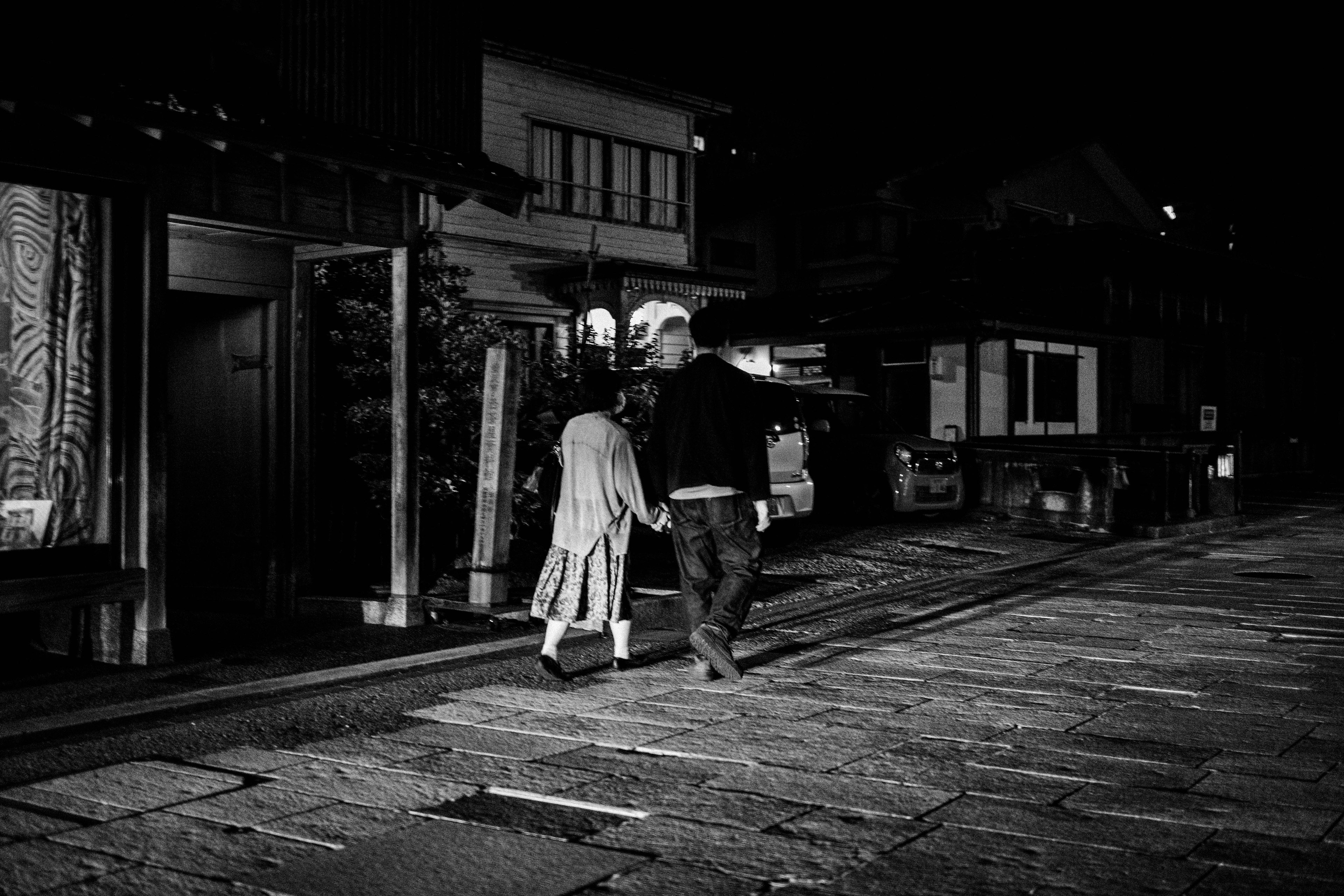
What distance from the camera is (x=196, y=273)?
→ 9336 millimetres

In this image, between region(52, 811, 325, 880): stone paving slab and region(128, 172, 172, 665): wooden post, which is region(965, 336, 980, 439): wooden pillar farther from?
region(52, 811, 325, 880): stone paving slab

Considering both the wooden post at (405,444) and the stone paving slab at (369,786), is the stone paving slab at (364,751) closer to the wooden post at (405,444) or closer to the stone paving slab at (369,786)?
the stone paving slab at (369,786)

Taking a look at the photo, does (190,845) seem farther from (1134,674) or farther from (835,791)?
(1134,674)

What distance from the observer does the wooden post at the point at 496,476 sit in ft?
31.7

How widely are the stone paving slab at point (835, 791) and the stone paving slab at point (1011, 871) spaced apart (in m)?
0.39

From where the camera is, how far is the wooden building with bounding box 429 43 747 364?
22672 mm

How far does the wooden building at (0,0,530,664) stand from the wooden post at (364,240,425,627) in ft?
0.06

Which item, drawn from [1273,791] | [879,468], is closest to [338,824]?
[1273,791]

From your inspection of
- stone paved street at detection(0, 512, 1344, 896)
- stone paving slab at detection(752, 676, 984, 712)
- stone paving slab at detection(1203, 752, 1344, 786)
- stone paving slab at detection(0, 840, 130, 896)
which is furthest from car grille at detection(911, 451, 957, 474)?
stone paving slab at detection(0, 840, 130, 896)

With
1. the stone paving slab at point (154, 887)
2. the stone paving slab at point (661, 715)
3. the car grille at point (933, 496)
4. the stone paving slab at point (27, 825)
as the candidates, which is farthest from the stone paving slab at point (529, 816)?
the car grille at point (933, 496)

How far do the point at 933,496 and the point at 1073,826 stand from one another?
1361 centimetres

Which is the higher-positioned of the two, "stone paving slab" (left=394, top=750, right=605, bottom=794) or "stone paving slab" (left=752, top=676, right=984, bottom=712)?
"stone paving slab" (left=752, top=676, right=984, bottom=712)

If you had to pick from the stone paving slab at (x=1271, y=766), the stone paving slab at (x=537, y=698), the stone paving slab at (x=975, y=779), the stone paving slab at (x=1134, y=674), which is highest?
the stone paving slab at (x=1134, y=674)

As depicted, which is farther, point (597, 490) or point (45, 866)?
point (597, 490)
